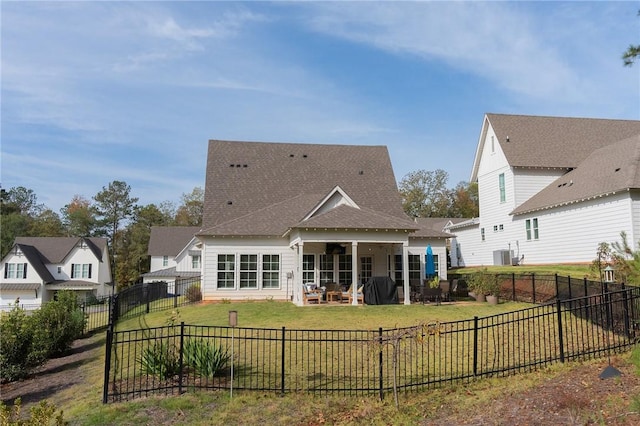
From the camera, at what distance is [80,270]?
177 ft

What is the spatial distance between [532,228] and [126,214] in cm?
7215

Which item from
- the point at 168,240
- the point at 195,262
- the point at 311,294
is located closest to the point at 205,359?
the point at 311,294

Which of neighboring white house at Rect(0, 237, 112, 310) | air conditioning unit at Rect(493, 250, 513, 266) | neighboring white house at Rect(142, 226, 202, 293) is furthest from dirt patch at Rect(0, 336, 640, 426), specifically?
neighboring white house at Rect(0, 237, 112, 310)

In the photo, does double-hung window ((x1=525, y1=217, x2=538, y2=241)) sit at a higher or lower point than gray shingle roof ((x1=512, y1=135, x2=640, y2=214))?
lower

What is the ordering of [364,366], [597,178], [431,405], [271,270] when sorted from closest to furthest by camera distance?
1. [431,405]
2. [364,366]
3. [271,270]
4. [597,178]

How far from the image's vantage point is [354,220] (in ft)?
65.4

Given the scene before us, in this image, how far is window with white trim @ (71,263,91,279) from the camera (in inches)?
2121

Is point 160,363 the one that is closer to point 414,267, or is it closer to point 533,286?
point 533,286

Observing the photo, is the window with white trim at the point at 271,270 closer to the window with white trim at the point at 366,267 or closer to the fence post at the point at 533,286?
the window with white trim at the point at 366,267

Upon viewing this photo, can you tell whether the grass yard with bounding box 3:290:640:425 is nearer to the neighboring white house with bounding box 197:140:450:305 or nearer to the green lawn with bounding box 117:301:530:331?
the green lawn with bounding box 117:301:530:331

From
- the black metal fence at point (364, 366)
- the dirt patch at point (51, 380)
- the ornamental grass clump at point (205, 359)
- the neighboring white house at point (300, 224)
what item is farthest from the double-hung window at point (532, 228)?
the dirt patch at point (51, 380)

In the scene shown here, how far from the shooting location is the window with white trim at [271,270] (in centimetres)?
2283

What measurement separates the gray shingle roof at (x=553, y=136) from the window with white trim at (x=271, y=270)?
1652 centimetres

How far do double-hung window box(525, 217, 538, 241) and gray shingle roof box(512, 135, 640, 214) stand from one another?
68 cm
